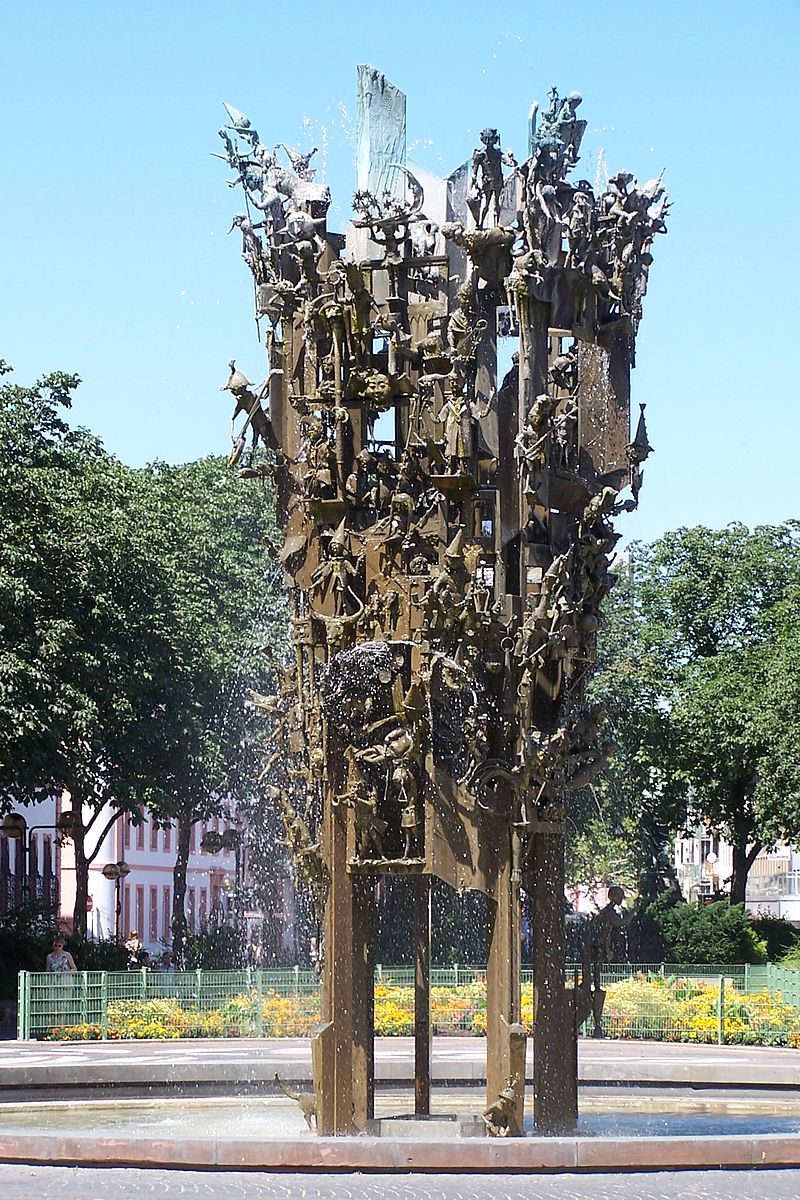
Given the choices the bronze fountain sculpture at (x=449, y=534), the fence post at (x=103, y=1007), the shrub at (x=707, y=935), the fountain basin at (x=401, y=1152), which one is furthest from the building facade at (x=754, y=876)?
the fountain basin at (x=401, y=1152)

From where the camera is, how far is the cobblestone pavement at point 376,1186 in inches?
500

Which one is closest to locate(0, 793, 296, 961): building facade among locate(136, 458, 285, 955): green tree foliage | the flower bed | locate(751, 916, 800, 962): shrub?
locate(136, 458, 285, 955): green tree foliage

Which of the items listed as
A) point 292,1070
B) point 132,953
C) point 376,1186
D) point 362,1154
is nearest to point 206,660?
point 132,953

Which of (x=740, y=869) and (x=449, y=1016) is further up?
(x=740, y=869)

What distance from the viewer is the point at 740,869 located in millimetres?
58781

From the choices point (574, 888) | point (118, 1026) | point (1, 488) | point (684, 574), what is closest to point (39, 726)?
point (1, 488)

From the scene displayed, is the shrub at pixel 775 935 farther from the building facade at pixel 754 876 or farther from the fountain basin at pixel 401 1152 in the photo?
the fountain basin at pixel 401 1152

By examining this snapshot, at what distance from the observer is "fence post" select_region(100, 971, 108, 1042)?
3434 cm

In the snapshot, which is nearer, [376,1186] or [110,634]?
[376,1186]

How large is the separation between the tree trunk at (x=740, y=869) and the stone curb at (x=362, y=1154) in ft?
145

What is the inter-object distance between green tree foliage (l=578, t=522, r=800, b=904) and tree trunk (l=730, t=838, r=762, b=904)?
0.17 feet

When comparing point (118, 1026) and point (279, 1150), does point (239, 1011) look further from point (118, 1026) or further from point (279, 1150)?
point (279, 1150)

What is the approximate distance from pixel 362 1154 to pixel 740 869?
46913 millimetres

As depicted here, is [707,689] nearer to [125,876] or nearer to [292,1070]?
[125,876]
